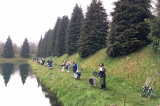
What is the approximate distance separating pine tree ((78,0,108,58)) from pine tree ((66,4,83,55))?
928 cm

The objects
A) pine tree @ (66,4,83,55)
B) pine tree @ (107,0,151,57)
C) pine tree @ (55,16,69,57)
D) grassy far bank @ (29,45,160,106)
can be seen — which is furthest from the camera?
pine tree @ (55,16,69,57)

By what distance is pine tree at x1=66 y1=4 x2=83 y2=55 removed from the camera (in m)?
36.0

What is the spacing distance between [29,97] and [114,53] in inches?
469

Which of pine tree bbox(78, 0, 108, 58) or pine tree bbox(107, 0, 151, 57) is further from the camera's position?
pine tree bbox(78, 0, 108, 58)

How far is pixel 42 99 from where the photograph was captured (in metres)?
13.0

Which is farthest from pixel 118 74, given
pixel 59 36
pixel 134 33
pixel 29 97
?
pixel 59 36

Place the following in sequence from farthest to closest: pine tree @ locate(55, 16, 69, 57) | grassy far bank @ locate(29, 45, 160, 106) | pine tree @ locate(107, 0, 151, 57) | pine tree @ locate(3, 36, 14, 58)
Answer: pine tree @ locate(3, 36, 14, 58) < pine tree @ locate(55, 16, 69, 57) < pine tree @ locate(107, 0, 151, 57) < grassy far bank @ locate(29, 45, 160, 106)

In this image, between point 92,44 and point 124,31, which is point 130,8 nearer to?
point 124,31

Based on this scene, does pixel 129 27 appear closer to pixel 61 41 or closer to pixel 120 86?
pixel 120 86

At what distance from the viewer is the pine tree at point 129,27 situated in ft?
51.7

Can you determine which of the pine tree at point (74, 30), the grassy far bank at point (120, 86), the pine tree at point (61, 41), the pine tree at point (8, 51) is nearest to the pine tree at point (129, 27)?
the grassy far bank at point (120, 86)

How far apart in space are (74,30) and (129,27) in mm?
22377

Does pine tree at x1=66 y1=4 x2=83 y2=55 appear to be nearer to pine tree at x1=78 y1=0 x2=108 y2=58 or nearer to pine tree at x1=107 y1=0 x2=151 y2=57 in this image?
pine tree at x1=78 y1=0 x2=108 y2=58

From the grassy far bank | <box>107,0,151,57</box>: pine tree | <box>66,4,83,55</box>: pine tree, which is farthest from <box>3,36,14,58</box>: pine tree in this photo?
<box>107,0,151,57</box>: pine tree
